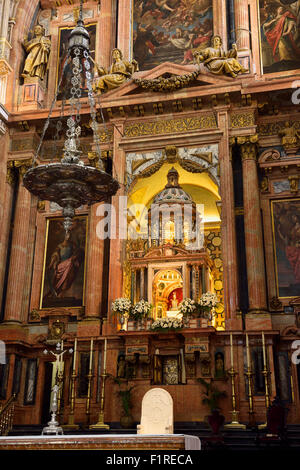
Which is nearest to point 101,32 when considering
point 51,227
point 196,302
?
point 51,227

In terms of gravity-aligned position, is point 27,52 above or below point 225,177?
above

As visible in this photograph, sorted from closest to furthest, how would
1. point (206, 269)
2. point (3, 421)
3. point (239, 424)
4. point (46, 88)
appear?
point (239, 424), point (3, 421), point (206, 269), point (46, 88)

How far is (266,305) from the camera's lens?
1415 centimetres

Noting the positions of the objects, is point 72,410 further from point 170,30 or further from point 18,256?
point 170,30

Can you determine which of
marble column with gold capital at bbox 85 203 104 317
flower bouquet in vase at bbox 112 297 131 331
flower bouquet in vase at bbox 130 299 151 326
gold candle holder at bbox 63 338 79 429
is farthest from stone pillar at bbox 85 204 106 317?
flower bouquet in vase at bbox 130 299 151 326

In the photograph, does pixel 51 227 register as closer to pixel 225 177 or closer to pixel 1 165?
pixel 1 165

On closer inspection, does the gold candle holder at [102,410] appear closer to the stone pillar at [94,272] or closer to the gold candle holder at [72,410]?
the gold candle holder at [72,410]

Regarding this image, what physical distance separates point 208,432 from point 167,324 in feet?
8.72

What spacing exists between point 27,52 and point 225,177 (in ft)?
25.8

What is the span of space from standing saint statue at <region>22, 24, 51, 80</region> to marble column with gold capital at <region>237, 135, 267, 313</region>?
22.2 ft

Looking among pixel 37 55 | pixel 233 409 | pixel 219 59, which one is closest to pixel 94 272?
pixel 233 409

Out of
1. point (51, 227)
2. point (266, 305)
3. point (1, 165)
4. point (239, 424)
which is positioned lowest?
point (239, 424)

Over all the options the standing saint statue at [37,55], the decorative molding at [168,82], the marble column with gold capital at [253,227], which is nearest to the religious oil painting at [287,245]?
the marble column with gold capital at [253,227]

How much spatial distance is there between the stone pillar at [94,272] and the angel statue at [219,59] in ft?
16.9
